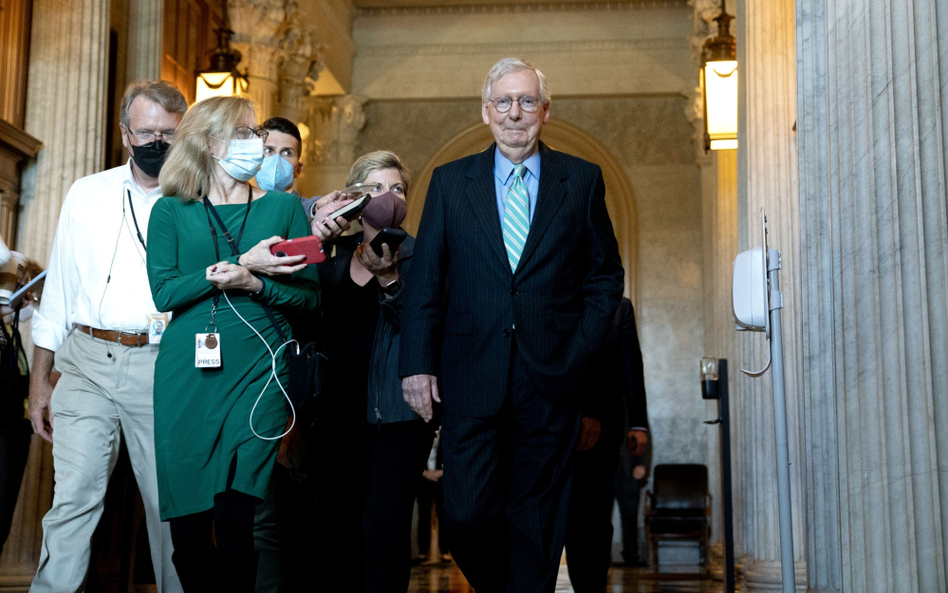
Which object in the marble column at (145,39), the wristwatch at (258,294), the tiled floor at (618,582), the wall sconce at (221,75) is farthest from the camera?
the wall sconce at (221,75)

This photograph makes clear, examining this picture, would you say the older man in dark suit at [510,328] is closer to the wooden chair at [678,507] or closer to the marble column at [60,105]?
the marble column at [60,105]

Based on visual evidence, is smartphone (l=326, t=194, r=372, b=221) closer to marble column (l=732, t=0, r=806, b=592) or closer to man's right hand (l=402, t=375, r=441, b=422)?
man's right hand (l=402, t=375, r=441, b=422)

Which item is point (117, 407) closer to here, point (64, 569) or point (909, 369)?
point (64, 569)

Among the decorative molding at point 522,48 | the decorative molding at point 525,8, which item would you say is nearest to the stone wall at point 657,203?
the decorative molding at point 522,48

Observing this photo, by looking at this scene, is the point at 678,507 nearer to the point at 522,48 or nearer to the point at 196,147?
the point at 522,48

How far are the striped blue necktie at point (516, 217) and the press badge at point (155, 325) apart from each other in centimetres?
133

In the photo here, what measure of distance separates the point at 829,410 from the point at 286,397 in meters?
1.87

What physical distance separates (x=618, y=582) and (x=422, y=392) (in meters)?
5.25

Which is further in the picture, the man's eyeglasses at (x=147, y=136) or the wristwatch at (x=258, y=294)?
the man's eyeglasses at (x=147, y=136)

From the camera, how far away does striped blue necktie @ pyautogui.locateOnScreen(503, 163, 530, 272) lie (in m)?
3.59

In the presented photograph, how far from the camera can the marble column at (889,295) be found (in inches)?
115

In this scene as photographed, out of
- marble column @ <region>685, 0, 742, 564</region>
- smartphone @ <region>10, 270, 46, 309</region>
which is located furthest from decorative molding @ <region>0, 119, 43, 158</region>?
marble column @ <region>685, 0, 742, 564</region>

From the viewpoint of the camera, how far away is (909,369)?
2973 mm

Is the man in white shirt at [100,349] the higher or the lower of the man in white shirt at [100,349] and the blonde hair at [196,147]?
the lower
